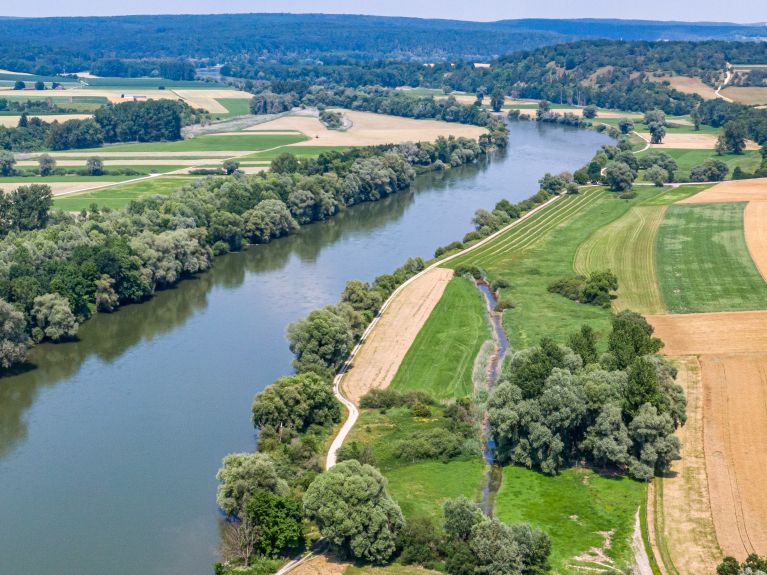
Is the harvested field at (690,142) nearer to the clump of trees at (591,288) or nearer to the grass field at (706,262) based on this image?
the grass field at (706,262)

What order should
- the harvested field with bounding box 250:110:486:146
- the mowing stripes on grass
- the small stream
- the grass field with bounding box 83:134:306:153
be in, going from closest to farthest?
the small stream < the mowing stripes on grass < the grass field with bounding box 83:134:306:153 < the harvested field with bounding box 250:110:486:146

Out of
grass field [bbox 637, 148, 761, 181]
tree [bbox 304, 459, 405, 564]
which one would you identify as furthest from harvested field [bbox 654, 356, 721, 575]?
grass field [bbox 637, 148, 761, 181]

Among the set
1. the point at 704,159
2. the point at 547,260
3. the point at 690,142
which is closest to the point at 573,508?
the point at 547,260

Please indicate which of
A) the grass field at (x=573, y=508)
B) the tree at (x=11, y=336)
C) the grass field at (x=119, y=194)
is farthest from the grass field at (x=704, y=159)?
the tree at (x=11, y=336)

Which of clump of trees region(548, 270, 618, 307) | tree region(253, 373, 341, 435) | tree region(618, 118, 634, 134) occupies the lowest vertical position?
tree region(618, 118, 634, 134)

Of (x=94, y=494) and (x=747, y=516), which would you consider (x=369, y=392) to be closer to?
(x=94, y=494)

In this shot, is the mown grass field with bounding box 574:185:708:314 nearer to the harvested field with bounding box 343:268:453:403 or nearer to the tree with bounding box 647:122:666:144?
the harvested field with bounding box 343:268:453:403
